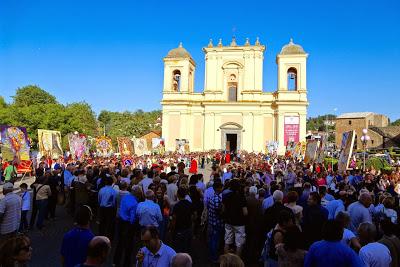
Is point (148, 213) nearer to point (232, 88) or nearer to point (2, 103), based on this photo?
point (232, 88)

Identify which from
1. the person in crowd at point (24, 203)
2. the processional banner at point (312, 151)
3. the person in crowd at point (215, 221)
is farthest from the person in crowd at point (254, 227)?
the processional banner at point (312, 151)

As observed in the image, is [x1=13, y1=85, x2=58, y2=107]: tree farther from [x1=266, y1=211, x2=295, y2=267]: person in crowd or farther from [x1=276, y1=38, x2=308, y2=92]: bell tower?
[x1=266, y1=211, x2=295, y2=267]: person in crowd

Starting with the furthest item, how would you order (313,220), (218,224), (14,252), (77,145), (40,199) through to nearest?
(77,145) < (40,199) < (218,224) < (313,220) < (14,252)

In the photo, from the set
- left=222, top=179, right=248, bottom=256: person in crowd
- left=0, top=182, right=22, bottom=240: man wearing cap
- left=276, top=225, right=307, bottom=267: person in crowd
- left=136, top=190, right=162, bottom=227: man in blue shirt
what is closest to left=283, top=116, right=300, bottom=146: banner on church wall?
left=222, top=179, right=248, bottom=256: person in crowd

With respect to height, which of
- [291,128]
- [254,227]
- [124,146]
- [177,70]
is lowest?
[254,227]

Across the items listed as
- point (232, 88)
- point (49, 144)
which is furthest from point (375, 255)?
point (232, 88)

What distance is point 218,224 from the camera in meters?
7.50

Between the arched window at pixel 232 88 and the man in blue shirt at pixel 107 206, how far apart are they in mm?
40116

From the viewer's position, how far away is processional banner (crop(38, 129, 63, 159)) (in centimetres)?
2136

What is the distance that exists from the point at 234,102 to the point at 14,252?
43.0 m

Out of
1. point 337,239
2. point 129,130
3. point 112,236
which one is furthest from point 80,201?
point 129,130

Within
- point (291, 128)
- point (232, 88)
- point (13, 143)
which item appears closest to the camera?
point (13, 143)

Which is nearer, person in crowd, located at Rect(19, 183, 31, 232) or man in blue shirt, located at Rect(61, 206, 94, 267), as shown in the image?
man in blue shirt, located at Rect(61, 206, 94, 267)

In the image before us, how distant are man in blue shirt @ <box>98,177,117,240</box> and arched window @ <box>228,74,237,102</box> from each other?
40.1 meters
